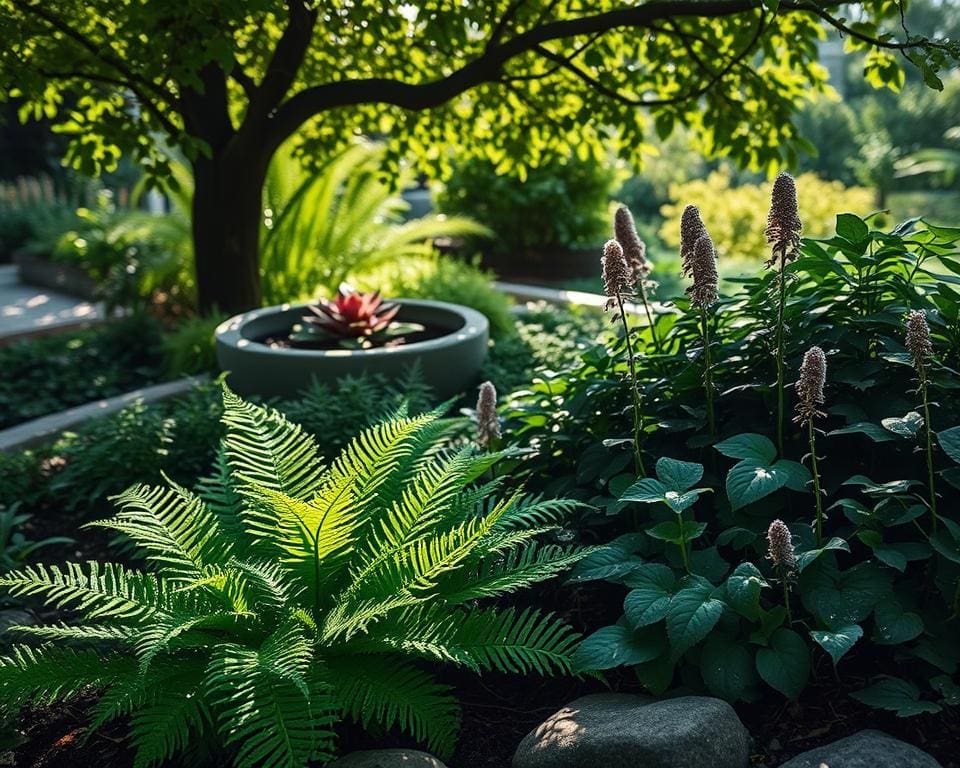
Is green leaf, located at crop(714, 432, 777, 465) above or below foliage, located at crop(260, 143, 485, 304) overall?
below

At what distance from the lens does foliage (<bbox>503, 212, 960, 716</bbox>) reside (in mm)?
2160

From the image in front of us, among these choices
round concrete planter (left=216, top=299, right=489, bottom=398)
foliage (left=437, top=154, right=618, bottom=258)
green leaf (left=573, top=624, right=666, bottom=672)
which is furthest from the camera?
foliage (left=437, top=154, right=618, bottom=258)

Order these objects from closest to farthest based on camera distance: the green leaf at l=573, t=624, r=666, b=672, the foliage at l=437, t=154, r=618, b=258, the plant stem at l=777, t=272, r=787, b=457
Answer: the green leaf at l=573, t=624, r=666, b=672 < the plant stem at l=777, t=272, r=787, b=457 < the foliage at l=437, t=154, r=618, b=258

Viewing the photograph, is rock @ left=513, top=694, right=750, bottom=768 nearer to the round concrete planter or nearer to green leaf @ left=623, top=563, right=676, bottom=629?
green leaf @ left=623, top=563, right=676, bottom=629

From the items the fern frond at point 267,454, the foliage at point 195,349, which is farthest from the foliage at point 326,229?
the fern frond at point 267,454

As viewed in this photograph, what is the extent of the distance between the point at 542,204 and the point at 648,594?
7.39 m

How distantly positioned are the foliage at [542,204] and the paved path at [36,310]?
11.6ft

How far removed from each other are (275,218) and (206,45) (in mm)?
3049

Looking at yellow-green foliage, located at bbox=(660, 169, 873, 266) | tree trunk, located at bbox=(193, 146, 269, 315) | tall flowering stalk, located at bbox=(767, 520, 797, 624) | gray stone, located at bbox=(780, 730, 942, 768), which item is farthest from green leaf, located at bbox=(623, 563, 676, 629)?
yellow-green foliage, located at bbox=(660, 169, 873, 266)

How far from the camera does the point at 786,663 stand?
2125mm

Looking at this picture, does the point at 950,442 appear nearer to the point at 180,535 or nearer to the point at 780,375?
the point at 780,375

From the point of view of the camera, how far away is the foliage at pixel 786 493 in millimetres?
2160

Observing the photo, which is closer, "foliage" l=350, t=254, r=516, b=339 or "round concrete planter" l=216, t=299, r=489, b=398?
"round concrete planter" l=216, t=299, r=489, b=398

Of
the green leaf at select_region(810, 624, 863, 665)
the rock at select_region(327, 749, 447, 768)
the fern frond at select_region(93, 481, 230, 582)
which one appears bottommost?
the rock at select_region(327, 749, 447, 768)
